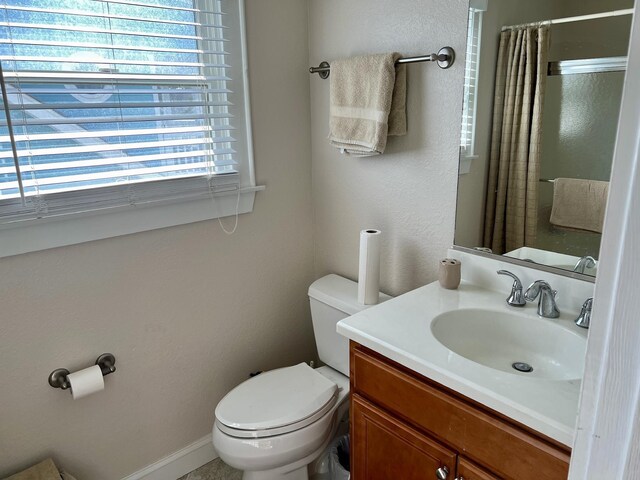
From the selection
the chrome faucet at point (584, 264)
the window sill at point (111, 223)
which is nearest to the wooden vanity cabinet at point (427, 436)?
the chrome faucet at point (584, 264)

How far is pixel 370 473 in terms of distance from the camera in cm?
138

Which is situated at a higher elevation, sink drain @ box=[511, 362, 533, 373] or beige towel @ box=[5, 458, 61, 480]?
sink drain @ box=[511, 362, 533, 373]

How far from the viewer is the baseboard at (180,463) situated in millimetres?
1855

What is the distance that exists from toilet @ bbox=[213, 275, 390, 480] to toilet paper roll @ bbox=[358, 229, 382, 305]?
63 mm

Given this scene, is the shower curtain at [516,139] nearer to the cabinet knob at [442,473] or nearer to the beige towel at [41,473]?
the cabinet knob at [442,473]

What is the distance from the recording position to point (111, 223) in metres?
1.58

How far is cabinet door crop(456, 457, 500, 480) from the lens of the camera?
1.05 m

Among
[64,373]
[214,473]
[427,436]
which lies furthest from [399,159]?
[214,473]

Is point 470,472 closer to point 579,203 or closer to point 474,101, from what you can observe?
point 579,203

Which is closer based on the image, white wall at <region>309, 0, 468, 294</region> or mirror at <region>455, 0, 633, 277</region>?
mirror at <region>455, 0, 633, 277</region>

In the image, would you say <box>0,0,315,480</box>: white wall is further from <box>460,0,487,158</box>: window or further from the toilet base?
<box>460,0,487,158</box>: window

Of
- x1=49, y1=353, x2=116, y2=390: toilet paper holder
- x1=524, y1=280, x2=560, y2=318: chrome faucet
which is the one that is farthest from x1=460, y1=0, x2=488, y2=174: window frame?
x1=49, y1=353, x2=116, y2=390: toilet paper holder

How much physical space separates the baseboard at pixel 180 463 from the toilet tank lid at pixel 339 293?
805mm

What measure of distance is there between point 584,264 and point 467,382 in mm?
575
